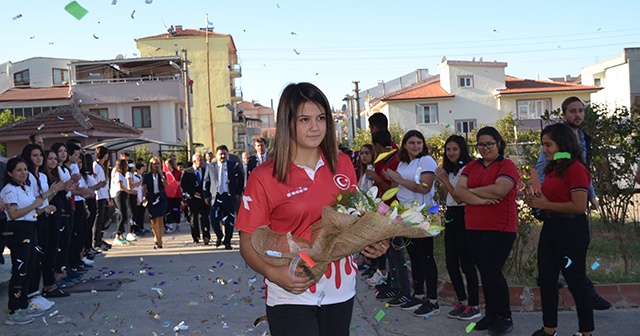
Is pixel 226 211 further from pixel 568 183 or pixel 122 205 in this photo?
pixel 568 183

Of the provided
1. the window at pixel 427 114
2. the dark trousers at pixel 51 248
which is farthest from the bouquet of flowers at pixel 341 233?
the window at pixel 427 114

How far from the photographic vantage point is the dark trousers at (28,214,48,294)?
812 cm

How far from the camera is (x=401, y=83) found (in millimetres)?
84938

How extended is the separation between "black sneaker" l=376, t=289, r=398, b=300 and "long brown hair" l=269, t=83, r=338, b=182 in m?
4.77

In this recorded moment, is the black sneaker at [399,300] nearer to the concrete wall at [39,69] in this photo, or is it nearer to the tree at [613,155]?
the tree at [613,155]

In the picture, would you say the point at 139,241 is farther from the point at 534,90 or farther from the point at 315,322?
the point at 534,90

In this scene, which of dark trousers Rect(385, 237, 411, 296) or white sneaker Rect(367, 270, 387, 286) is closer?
dark trousers Rect(385, 237, 411, 296)

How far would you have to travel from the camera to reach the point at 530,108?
59.2 meters

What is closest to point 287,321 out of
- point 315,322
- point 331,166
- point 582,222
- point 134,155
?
point 315,322

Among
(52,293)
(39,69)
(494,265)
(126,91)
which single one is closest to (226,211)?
(52,293)

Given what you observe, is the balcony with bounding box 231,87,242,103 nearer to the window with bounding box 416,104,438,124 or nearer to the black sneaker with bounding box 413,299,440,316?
the window with bounding box 416,104,438,124

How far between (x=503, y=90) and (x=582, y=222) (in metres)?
56.0

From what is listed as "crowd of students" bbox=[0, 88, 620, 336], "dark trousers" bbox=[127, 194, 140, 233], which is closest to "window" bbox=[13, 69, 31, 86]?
"dark trousers" bbox=[127, 194, 140, 233]

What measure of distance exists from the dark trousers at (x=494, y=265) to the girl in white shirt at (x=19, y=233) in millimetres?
4748
